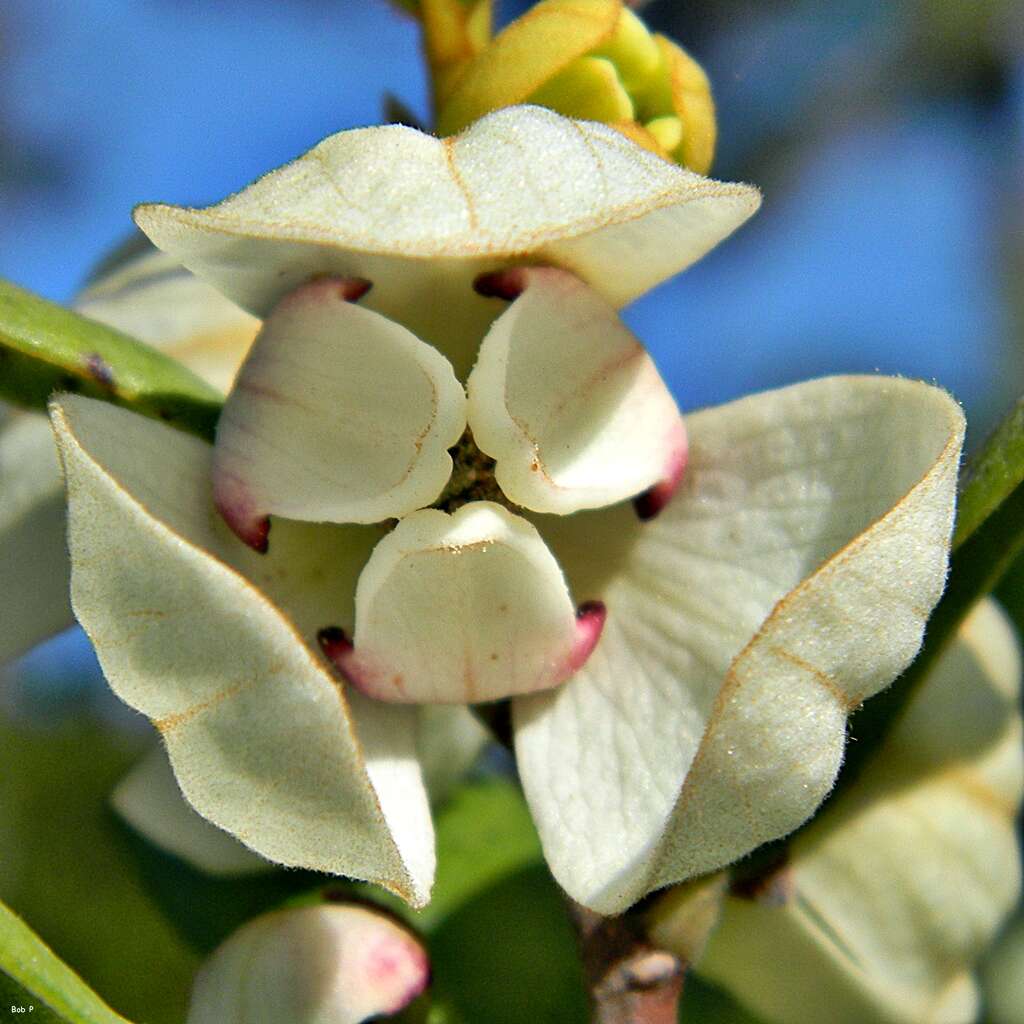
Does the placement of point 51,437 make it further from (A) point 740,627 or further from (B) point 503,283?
(A) point 740,627

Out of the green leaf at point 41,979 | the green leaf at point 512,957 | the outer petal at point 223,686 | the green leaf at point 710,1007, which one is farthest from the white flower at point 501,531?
the green leaf at point 710,1007

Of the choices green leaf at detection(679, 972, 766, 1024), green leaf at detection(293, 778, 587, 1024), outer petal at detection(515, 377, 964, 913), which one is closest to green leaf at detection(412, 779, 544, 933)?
green leaf at detection(293, 778, 587, 1024)

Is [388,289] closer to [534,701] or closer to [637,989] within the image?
[534,701]

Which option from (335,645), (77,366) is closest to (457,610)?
(335,645)

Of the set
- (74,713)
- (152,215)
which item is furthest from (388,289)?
(74,713)

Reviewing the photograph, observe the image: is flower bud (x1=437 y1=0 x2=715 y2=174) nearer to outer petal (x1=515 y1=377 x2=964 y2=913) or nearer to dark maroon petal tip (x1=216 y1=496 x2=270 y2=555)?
outer petal (x1=515 y1=377 x2=964 y2=913)

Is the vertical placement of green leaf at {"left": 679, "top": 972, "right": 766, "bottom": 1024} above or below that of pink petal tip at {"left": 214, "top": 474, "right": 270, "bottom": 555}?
below

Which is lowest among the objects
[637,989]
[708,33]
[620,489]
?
[708,33]
